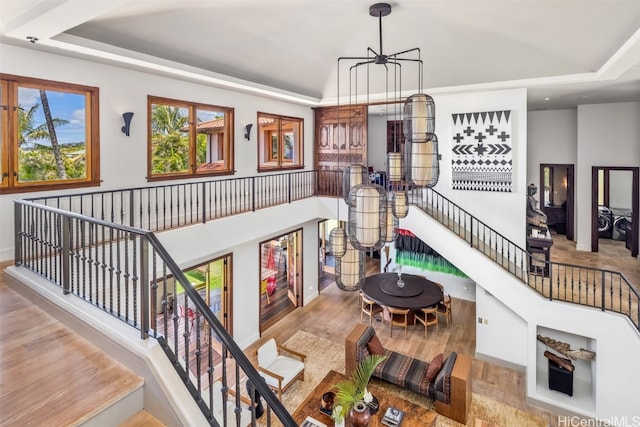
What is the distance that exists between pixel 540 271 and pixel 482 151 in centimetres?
286

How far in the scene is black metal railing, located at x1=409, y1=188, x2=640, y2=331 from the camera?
19.8 ft

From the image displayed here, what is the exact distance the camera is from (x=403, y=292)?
8242 millimetres

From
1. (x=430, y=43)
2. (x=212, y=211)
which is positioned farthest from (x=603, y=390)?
(x=212, y=211)

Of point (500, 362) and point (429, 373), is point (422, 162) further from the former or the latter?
point (500, 362)

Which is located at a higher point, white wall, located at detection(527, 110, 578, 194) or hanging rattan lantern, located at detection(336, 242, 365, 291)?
white wall, located at detection(527, 110, 578, 194)

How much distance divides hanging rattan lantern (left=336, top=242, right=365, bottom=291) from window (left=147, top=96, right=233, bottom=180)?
4.09 m

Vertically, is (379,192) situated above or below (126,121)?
below

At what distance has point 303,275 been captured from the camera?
991 centimetres

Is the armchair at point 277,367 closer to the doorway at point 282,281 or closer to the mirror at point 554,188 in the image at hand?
the doorway at point 282,281

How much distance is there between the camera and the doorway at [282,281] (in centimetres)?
915

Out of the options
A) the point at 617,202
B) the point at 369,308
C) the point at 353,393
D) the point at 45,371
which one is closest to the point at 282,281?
the point at 369,308

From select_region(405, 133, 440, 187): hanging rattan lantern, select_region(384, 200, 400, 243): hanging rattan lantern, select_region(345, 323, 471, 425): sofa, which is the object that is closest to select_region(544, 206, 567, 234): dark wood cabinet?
select_region(345, 323, 471, 425): sofa

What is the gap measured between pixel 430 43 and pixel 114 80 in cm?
507

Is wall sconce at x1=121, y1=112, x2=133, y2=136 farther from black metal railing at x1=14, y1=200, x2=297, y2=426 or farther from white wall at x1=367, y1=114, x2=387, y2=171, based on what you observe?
white wall at x1=367, y1=114, x2=387, y2=171
